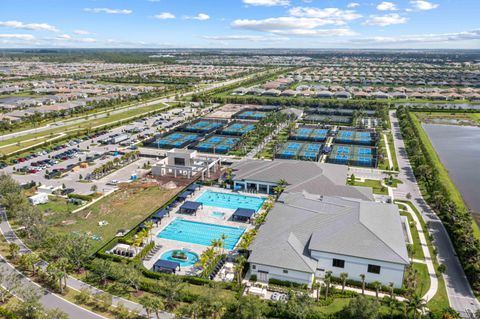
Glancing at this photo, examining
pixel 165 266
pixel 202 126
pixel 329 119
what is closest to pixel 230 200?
pixel 165 266

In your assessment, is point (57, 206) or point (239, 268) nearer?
point (239, 268)

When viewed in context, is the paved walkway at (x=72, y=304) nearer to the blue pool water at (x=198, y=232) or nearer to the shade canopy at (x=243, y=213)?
the blue pool water at (x=198, y=232)

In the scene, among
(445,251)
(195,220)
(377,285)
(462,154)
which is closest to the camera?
(377,285)

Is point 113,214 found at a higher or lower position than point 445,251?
lower

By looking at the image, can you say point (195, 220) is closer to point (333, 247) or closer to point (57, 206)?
point (333, 247)

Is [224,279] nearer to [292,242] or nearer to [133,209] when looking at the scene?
[292,242]

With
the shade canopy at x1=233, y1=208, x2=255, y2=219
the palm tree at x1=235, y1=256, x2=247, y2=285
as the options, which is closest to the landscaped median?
the palm tree at x1=235, y1=256, x2=247, y2=285

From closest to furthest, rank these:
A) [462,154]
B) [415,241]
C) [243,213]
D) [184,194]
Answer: [415,241] < [243,213] < [184,194] < [462,154]
